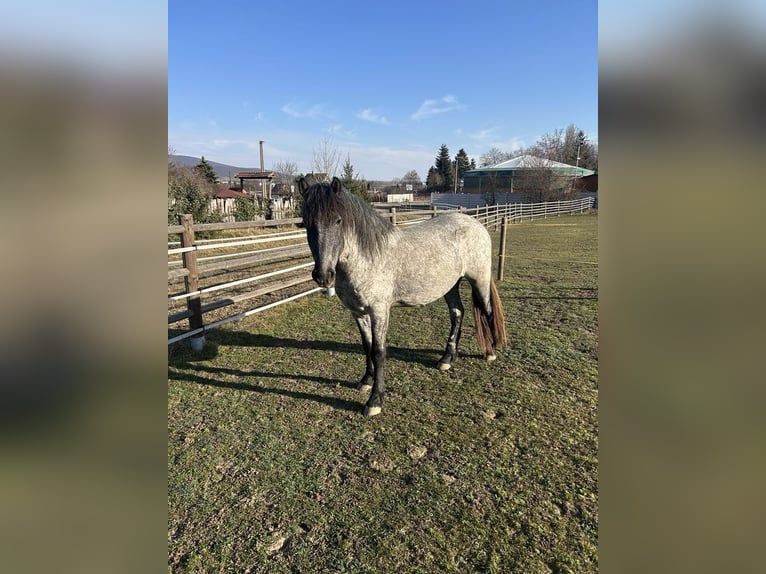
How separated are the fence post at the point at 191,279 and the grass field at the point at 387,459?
0.15 m

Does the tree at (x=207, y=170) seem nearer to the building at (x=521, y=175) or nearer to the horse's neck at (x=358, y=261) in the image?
the building at (x=521, y=175)

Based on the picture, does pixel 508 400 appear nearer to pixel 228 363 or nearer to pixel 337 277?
pixel 337 277

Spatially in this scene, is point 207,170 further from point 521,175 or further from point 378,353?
point 378,353

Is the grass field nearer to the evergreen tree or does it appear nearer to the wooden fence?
the wooden fence

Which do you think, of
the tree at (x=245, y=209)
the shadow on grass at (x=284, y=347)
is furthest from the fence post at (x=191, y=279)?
the tree at (x=245, y=209)

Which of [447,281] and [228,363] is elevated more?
[447,281]

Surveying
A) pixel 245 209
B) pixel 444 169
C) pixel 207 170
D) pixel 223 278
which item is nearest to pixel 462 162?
pixel 444 169

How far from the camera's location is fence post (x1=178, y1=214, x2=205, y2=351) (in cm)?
418

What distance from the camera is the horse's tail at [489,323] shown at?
3.77 meters

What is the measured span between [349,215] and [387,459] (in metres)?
1.50

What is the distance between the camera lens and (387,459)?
7.89 feet
